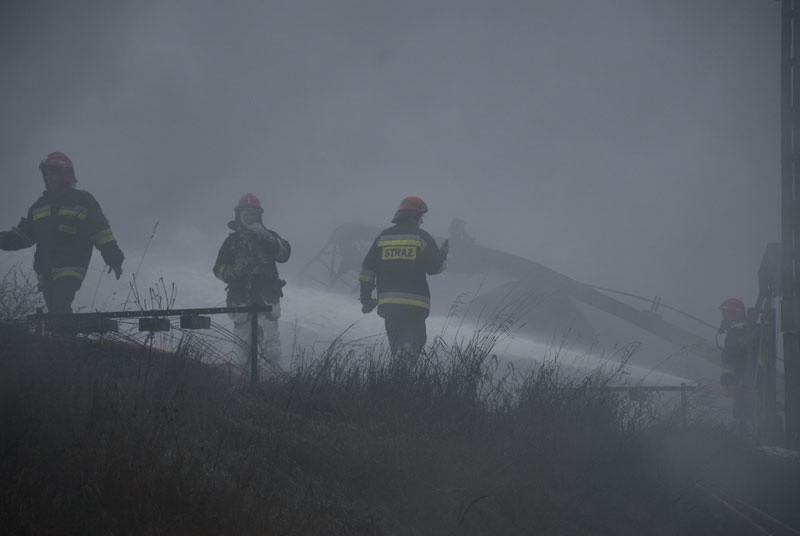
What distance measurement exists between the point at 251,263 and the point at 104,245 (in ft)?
4.51

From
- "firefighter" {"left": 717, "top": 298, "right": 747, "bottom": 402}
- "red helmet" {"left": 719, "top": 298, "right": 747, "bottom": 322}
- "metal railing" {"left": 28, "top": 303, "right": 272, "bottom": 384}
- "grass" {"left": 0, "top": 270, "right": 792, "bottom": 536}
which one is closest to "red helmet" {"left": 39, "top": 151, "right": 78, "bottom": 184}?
"metal railing" {"left": 28, "top": 303, "right": 272, "bottom": 384}

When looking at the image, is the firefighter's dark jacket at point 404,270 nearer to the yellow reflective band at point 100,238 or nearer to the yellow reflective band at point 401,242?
the yellow reflective band at point 401,242

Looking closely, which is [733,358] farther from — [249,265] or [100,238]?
[100,238]

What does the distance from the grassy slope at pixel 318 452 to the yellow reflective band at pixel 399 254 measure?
204cm

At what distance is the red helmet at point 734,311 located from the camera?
36.9 feet

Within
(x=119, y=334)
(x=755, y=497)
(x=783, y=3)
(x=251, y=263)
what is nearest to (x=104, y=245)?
(x=251, y=263)

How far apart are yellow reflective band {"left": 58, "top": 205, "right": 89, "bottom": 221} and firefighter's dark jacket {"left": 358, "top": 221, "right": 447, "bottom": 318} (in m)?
2.70

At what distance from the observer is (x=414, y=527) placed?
2.80 m

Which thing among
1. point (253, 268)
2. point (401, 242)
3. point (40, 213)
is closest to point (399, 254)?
point (401, 242)

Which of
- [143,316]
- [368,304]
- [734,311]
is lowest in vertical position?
[143,316]

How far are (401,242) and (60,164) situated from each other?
10.8ft

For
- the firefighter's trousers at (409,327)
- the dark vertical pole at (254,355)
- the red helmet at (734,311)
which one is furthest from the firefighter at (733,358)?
the dark vertical pole at (254,355)

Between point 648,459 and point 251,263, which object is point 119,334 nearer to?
point 251,263

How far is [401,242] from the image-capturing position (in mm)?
6738
